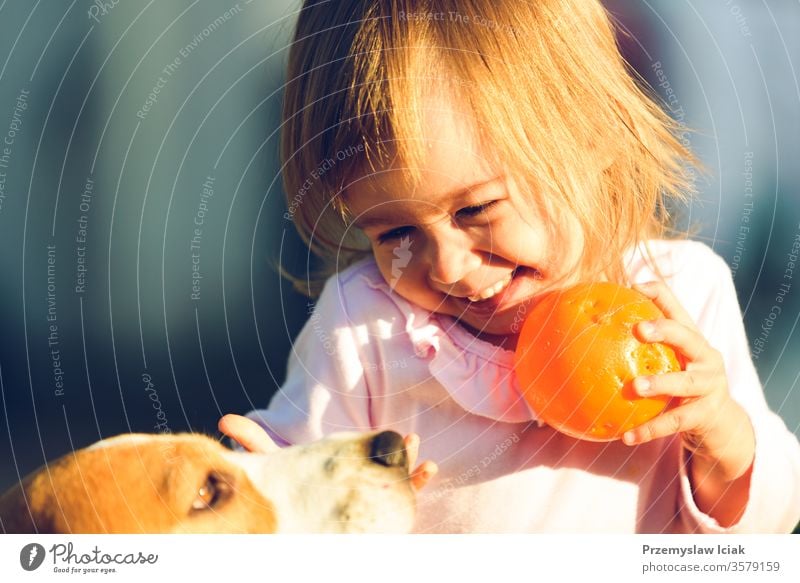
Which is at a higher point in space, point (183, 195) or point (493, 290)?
point (183, 195)

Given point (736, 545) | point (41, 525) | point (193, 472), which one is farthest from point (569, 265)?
point (41, 525)

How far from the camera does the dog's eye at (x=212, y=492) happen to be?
886 mm

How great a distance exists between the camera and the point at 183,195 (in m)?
1.86

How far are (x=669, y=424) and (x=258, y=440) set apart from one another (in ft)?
1.32

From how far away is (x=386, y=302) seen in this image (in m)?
1.11

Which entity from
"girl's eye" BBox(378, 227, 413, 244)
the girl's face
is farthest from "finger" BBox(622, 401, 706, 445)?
"girl's eye" BBox(378, 227, 413, 244)

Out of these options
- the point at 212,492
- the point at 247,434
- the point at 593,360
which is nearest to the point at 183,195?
the point at 247,434

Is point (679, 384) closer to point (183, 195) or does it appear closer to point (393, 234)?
point (393, 234)

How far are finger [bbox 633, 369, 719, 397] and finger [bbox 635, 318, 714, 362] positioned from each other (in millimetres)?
17

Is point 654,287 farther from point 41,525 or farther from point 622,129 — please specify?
point 41,525

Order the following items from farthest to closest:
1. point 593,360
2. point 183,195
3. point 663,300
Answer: point 183,195
point 663,300
point 593,360

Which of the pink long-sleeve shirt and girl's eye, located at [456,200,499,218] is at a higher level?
girl's eye, located at [456,200,499,218]

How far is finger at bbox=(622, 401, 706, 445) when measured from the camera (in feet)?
2.99

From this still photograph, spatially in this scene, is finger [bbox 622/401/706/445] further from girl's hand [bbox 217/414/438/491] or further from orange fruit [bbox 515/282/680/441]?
girl's hand [bbox 217/414/438/491]
